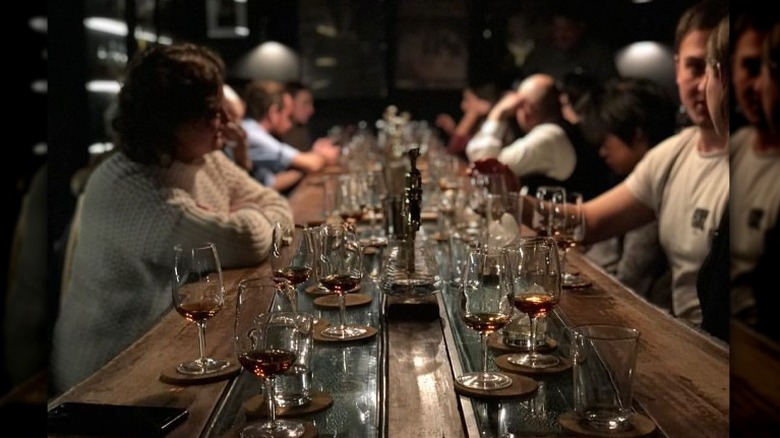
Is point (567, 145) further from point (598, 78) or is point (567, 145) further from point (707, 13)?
point (598, 78)

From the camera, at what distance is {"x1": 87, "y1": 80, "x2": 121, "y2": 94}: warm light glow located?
271 inches

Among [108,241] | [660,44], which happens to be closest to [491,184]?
[108,241]

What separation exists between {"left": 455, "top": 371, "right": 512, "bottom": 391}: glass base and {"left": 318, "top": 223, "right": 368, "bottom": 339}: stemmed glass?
387 millimetres

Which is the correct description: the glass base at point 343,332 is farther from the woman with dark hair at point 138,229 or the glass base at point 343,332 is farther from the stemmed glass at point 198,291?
the woman with dark hair at point 138,229

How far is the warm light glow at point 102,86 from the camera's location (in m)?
6.89

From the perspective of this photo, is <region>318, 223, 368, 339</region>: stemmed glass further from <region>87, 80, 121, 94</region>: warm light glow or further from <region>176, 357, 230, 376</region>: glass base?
<region>87, 80, 121, 94</region>: warm light glow

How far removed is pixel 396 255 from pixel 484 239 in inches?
25.2

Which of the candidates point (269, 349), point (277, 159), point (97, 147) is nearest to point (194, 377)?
point (269, 349)

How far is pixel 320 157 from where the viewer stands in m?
7.25

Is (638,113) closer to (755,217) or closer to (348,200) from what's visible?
(348,200)

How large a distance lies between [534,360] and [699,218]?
5.54ft

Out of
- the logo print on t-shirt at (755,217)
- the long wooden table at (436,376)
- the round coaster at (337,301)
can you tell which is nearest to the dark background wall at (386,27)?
the round coaster at (337,301)

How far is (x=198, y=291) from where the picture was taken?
193 cm

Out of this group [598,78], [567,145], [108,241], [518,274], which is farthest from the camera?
[598,78]
